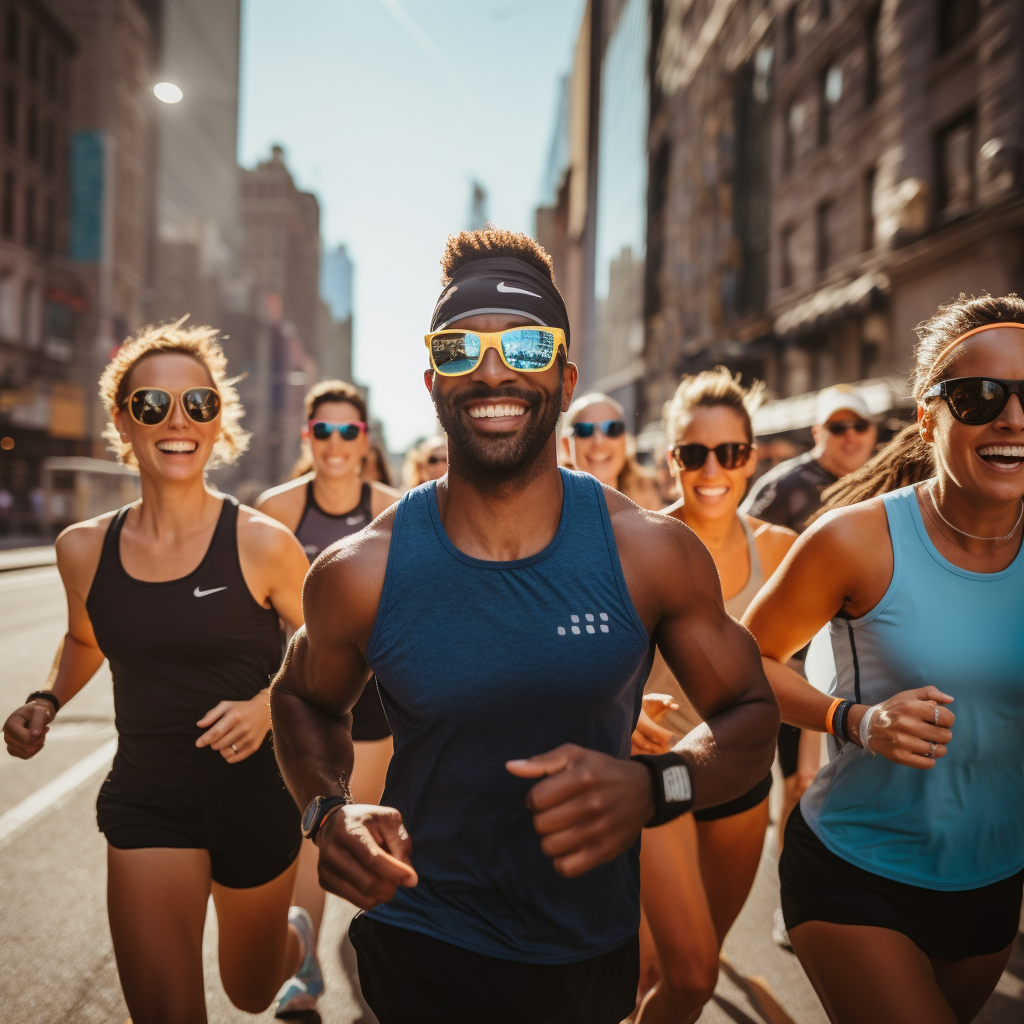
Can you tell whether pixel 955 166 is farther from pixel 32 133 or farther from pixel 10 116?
pixel 32 133

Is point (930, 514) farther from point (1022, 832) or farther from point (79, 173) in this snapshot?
point (79, 173)

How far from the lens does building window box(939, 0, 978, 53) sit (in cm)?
1609

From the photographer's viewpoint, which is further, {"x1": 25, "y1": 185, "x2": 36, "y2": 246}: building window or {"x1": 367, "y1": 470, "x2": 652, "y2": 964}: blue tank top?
{"x1": 25, "y1": 185, "x2": 36, "y2": 246}: building window

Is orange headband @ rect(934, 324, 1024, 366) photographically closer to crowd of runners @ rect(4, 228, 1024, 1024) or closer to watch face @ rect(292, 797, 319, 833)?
crowd of runners @ rect(4, 228, 1024, 1024)

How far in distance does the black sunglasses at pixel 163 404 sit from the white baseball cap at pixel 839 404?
12.9 feet

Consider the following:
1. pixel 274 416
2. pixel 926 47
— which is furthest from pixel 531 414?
pixel 274 416

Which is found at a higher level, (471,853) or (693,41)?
(693,41)

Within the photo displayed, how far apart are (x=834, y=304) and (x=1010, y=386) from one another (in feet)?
63.6

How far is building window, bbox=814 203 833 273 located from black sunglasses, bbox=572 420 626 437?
64.5ft

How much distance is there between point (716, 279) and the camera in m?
33.5

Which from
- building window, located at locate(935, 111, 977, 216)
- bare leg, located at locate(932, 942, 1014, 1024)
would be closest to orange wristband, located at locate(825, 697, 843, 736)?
bare leg, located at locate(932, 942, 1014, 1024)

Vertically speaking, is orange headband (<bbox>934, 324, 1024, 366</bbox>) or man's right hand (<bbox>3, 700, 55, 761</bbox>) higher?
orange headband (<bbox>934, 324, 1024, 366</bbox>)

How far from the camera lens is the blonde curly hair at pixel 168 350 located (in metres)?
3.68

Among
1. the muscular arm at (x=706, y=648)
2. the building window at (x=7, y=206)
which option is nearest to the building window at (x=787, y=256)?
the muscular arm at (x=706, y=648)
